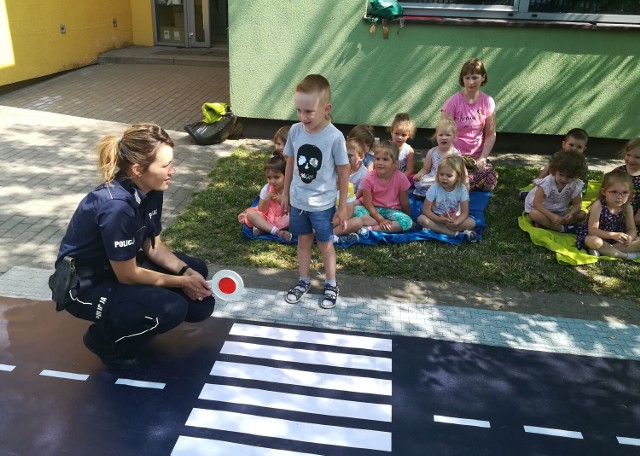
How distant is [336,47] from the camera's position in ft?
23.7

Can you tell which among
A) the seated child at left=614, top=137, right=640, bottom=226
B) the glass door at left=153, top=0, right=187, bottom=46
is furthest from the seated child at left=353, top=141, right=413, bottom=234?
the glass door at left=153, top=0, right=187, bottom=46

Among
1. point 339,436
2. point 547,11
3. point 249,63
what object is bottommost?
point 339,436

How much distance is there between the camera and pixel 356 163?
5516 mm

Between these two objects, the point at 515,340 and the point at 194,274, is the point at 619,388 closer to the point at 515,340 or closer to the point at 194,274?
the point at 515,340

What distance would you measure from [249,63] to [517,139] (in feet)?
12.3

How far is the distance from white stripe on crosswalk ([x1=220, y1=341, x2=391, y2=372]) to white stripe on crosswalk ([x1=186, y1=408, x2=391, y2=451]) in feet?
1.69

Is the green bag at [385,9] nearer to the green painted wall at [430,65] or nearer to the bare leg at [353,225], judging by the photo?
the green painted wall at [430,65]

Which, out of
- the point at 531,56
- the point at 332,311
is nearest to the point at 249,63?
the point at 531,56

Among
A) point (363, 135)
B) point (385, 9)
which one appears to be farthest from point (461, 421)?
point (385, 9)

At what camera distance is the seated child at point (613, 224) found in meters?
4.79

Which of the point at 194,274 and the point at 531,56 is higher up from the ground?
the point at 531,56

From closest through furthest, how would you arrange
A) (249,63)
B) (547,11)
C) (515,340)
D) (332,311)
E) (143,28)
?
(515,340) < (332,311) < (547,11) < (249,63) < (143,28)

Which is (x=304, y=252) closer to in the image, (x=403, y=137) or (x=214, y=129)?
(x=403, y=137)

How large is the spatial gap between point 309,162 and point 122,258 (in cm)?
139
